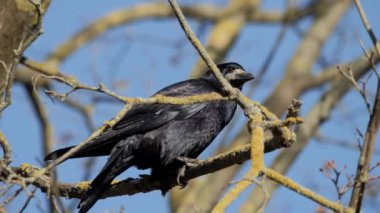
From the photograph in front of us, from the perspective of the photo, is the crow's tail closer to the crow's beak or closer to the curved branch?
the crow's beak

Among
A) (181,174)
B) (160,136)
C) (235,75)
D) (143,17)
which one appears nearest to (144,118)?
(160,136)

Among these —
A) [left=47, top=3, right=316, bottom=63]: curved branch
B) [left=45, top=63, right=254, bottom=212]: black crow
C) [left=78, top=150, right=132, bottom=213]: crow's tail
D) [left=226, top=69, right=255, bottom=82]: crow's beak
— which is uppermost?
[left=47, top=3, right=316, bottom=63]: curved branch

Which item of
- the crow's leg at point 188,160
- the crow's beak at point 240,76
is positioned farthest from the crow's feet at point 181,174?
the crow's beak at point 240,76

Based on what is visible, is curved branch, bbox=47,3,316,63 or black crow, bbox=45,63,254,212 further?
curved branch, bbox=47,3,316,63

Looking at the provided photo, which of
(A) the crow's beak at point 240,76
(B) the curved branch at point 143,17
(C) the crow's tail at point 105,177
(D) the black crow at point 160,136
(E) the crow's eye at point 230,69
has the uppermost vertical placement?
(B) the curved branch at point 143,17

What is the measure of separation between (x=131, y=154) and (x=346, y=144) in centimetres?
615

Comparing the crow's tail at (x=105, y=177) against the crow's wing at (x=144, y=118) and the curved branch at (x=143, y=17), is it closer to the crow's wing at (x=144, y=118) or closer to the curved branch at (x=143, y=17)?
the crow's wing at (x=144, y=118)

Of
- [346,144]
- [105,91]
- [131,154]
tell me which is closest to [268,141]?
[105,91]

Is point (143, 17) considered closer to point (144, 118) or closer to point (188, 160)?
point (144, 118)

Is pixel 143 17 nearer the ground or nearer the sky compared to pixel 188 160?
nearer the sky

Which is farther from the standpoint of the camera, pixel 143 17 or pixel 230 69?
pixel 143 17

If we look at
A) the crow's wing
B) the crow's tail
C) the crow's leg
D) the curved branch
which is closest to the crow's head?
the crow's wing

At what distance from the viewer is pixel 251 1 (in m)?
13.4

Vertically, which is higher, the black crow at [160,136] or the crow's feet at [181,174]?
the black crow at [160,136]
